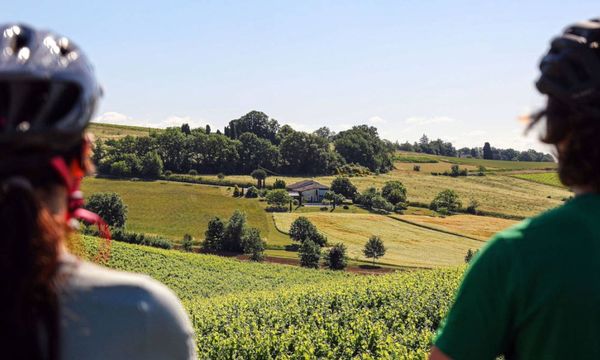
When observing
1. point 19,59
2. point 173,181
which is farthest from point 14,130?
point 173,181

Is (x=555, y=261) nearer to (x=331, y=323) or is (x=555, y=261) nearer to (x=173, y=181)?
(x=331, y=323)

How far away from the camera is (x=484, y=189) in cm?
11362

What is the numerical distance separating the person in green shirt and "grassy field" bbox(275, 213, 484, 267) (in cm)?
6567

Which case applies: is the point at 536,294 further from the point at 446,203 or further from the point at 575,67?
the point at 446,203

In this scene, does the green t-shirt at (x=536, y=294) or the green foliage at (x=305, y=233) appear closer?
the green t-shirt at (x=536, y=294)

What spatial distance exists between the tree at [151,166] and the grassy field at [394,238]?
32.0m

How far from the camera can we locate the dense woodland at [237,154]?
109 metres

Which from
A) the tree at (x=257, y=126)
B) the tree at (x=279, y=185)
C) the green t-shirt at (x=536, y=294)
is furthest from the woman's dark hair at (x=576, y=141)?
the tree at (x=257, y=126)

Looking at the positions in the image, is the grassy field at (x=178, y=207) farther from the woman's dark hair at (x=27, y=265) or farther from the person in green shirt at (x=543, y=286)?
the woman's dark hair at (x=27, y=265)

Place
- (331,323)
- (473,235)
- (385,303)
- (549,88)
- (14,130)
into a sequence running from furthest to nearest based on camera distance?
(473,235), (385,303), (331,323), (549,88), (14,130)

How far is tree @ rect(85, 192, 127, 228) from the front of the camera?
3100 inches

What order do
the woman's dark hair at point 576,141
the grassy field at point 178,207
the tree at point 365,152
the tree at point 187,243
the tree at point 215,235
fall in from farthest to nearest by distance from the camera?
the tree at point 365,152, the grassy field at point 178,207, the tree at point 215,235, the tree at point 187,243, the woman's dark hair at point 576,141

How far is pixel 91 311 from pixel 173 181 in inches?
4212

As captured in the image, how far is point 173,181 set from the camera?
348 ft
